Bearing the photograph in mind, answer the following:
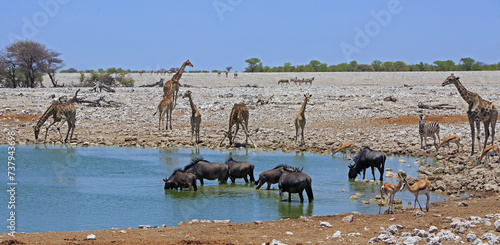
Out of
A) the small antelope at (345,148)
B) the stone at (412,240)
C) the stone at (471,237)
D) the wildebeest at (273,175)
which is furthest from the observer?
the small antelope at (345,148)

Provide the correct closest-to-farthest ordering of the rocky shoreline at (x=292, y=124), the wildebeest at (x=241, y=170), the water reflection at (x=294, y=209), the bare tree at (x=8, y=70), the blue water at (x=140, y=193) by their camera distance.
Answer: the blue water at (x=140, y=193)
the water reflection at (x=294, y=209)
the wildebeest at (x=241, y=170)
the rocky shoreline at (x=292, y=124)
the bare tree at (x=8, y=70)

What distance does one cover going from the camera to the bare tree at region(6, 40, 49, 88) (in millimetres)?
46719

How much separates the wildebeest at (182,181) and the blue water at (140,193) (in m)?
0.19

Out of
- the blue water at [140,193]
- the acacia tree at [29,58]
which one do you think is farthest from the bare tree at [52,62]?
the blue water at [140,193]

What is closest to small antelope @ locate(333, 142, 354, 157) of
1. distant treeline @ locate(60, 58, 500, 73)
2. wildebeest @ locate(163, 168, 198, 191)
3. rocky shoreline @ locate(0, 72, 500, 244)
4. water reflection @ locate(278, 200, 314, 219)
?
rocky shoreline @ locate(0, 72, 500, 244)

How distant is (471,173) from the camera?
1502cm

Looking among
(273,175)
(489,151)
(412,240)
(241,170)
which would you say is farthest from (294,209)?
(489,151)

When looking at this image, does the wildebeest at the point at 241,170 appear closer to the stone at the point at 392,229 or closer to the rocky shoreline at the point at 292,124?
the rocky shoreline at the point at 292,124

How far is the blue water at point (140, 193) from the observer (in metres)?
10.8

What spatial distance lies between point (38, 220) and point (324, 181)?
7445 millimetres

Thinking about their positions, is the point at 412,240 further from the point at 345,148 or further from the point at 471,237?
the point at 345,148

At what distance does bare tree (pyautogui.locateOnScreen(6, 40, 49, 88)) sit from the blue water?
95.7ft

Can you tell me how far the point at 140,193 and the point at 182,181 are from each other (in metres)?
1.03

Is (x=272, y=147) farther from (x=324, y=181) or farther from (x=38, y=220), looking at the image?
(x=38, y=220)
